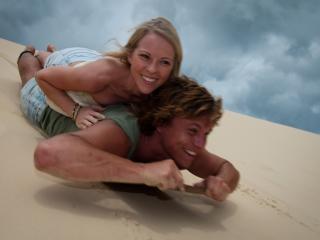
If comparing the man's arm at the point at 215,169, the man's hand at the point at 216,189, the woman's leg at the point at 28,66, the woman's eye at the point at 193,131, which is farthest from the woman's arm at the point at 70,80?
the woman's leg at the point at 28,66

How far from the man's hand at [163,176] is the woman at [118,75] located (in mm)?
587

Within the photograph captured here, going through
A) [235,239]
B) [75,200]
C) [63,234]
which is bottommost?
[63,234]

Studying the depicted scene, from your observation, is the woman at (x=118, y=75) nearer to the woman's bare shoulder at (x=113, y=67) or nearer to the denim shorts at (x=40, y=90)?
the woman's bare shoulder at (x=113, y=67)

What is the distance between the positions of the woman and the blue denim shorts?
52 centimetres

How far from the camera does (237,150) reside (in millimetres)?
4109

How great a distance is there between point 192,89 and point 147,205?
668mm

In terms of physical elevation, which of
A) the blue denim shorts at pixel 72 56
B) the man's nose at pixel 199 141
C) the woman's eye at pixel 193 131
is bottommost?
the man's nose at pixel 199 141

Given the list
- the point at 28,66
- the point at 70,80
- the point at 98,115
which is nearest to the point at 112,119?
the point at 98,115

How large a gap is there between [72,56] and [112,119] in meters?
1.43

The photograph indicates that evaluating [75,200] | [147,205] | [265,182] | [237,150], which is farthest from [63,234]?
[237,150]

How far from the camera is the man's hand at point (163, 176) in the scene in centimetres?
166

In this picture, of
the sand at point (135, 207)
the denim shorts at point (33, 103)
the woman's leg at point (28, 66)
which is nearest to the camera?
the sand at point (135, 207)

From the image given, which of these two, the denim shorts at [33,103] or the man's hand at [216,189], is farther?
the denim shorts at [33,103]

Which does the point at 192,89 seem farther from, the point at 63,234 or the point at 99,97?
the point at 63,234
